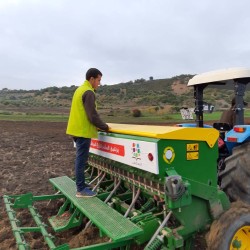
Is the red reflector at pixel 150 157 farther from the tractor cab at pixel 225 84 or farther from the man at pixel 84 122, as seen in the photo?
the tractor cab at pixel 225 84

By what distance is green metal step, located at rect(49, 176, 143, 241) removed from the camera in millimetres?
3244

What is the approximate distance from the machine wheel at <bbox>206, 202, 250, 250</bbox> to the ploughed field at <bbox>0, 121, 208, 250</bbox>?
85 centimetres

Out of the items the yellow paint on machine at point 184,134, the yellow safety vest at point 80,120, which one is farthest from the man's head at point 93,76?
the yellow paint on machine at point 184,134

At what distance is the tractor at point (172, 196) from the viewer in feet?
10.8

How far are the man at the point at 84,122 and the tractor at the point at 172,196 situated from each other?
0.17 meters

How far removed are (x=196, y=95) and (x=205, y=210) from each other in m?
2.29

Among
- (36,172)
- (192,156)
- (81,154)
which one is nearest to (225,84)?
(192,156)

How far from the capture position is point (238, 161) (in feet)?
13.8

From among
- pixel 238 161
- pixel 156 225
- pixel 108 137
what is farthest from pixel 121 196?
pixel 238 161

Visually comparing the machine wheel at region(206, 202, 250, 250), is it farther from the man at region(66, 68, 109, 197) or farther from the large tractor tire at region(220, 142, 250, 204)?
the man at region(66, 68, 109, 197)

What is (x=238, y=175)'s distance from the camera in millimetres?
4180

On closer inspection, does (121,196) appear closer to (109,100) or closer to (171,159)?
(171,159)

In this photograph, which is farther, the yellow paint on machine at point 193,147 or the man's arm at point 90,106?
the man's arm at point 90,106

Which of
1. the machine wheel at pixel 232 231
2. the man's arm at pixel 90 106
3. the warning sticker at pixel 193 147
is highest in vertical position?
the man's arm at pixel 90 106
